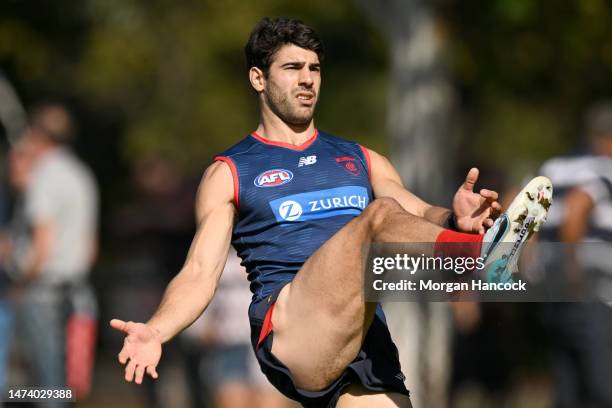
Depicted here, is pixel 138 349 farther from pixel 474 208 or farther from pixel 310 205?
pixel 474 208

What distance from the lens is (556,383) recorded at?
987cm

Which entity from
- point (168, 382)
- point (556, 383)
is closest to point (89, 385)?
point (168, 382)

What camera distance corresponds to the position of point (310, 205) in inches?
252

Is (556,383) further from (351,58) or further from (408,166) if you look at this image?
(351,58)

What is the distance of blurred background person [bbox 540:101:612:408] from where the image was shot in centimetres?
902

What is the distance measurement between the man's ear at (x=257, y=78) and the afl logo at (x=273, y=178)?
545mm

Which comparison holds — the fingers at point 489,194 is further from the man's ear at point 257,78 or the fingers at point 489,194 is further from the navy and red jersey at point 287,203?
the man's ear at point 257,78

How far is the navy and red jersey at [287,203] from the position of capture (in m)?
6.40

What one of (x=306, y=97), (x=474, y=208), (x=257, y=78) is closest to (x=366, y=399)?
(x=474, y=208)

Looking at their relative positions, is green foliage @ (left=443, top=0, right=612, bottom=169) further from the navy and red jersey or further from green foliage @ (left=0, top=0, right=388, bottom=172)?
the navy and red jersey

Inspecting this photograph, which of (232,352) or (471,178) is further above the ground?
(471,178)

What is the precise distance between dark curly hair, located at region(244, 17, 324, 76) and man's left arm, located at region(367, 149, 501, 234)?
70 centimetres

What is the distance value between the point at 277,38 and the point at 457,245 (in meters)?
1.67

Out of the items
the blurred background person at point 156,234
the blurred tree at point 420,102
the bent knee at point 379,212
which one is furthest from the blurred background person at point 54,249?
the bent knee at point 379,212
